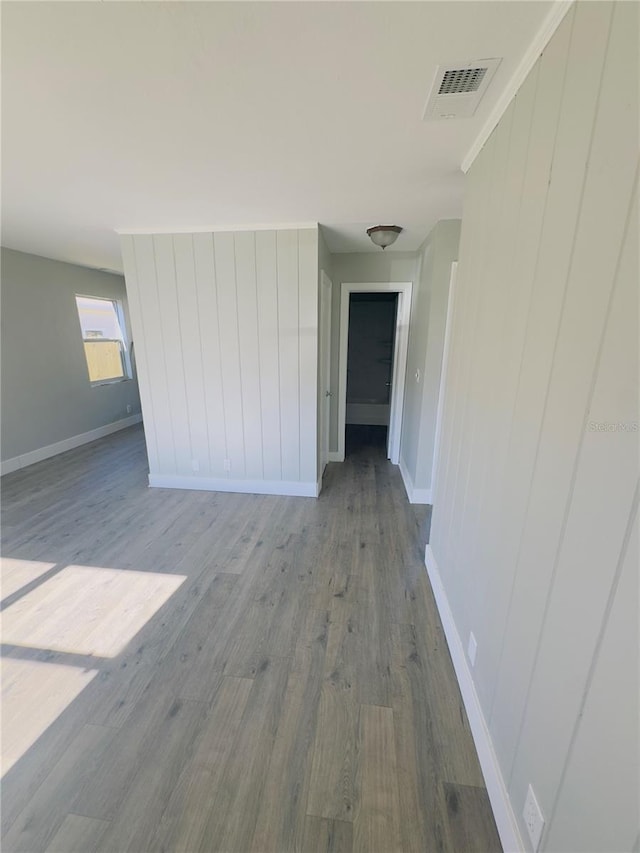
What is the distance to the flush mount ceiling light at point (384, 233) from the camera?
285 cm

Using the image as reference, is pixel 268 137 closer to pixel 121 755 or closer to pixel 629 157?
pixel 629 157

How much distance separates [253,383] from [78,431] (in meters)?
3.37

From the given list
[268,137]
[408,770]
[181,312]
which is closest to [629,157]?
[268,137]

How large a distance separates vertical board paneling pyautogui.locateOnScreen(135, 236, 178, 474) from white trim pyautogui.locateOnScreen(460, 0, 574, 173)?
2.74 metres

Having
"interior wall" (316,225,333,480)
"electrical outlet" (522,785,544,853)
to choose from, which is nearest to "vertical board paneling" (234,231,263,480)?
"interior wall" (316,225,333,480)

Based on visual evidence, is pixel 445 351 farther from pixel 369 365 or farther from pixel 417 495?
pixel 369 365

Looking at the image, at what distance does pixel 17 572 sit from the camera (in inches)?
90.9

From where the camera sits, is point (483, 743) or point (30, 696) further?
point (30, 696)

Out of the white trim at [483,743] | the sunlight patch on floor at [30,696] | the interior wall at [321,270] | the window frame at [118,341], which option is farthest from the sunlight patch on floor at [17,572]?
the window frame at [118,341]

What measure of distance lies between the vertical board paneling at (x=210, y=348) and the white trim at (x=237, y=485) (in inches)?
5.1

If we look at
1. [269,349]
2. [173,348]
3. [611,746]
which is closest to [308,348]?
[269,349]

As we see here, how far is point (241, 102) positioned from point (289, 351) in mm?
1872

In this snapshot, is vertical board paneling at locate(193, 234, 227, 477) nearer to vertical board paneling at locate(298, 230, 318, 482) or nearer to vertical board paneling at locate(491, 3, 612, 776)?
vertical board paneling at locate(298, 230, 318, 482)

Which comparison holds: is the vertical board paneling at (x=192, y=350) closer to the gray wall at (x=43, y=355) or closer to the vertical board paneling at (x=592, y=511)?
the gray wall at (x=43, y=355)
